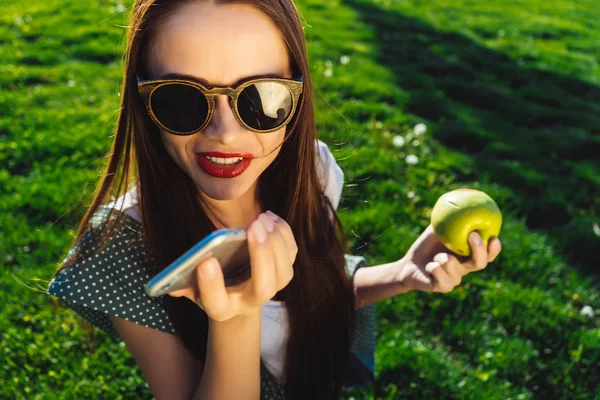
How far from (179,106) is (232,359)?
2.03 feet

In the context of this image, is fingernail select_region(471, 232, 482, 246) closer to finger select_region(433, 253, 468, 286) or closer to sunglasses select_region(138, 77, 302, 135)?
finger select_region(433, 253, 468, 286)

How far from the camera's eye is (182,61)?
4.82 ft

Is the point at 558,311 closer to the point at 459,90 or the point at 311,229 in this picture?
the point at 311,229

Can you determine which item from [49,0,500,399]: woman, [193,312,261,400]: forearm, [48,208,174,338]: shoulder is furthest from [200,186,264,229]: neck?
[193,312,261,400]: forearm

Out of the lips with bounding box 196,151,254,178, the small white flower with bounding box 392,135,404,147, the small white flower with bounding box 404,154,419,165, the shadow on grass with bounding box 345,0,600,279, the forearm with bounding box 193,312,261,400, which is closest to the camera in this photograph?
the forearm with bounding box 193,312,261,400

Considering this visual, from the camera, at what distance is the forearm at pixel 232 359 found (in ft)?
4.73

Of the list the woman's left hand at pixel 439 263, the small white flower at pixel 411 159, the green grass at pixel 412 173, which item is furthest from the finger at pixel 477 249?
the small white flower at pixel 411 159

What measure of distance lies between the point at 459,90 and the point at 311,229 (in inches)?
135

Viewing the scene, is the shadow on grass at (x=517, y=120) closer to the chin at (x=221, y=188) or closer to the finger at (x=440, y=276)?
the finger at (x=440, y=276)

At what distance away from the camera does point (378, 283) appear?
2.18m

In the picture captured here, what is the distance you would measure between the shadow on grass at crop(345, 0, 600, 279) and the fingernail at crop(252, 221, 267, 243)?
244cm

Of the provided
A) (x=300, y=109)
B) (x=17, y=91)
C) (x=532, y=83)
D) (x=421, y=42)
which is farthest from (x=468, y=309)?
(x=421, y=42)

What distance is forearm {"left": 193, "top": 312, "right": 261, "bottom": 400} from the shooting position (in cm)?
144

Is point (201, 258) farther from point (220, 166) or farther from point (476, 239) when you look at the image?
point (476, 239)
